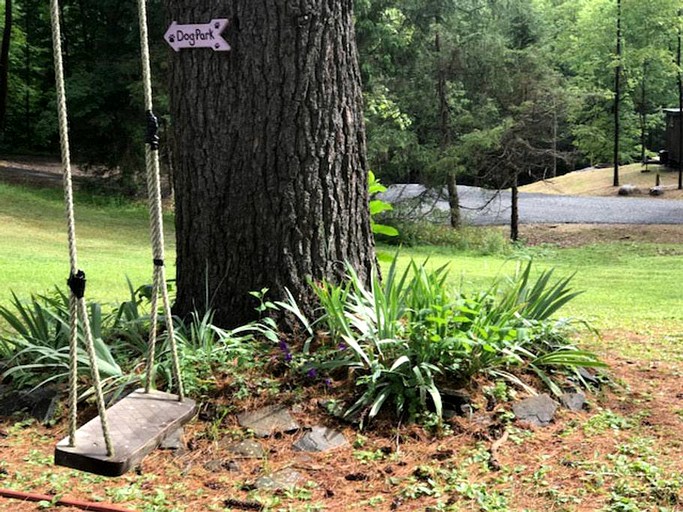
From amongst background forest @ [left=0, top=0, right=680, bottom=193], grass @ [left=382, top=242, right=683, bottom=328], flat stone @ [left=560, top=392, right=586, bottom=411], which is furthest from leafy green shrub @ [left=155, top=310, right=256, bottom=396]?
background forest @ [left=0, top=0, right=680, bottom=193]

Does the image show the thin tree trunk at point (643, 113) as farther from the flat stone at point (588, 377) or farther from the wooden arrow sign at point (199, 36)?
the wooden arrow sign at point (199, 36)

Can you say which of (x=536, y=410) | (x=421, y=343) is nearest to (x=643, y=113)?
(x=536, y=410)

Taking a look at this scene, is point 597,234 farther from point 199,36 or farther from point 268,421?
point 268,421

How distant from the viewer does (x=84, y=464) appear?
2344mm

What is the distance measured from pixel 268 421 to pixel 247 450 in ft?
0.59

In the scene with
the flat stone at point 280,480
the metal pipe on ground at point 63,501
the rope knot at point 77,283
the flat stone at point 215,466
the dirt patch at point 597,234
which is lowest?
the dirt patch at point 597,234

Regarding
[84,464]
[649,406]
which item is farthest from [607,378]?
[84,464]

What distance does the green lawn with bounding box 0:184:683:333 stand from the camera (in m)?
7.11

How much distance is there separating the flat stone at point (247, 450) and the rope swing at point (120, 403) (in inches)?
11.3

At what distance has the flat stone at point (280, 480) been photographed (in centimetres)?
281

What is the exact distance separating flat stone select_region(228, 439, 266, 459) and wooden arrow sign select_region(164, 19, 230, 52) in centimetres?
174

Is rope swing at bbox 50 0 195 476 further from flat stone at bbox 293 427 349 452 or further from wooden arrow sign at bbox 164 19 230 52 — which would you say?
wooden arrow sign at bbox 164 19 230 52

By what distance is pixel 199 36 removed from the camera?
142 inches

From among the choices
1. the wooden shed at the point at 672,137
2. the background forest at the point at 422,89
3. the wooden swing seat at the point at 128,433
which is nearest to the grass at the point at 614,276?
the wooden swing seat at the point at 128,433
